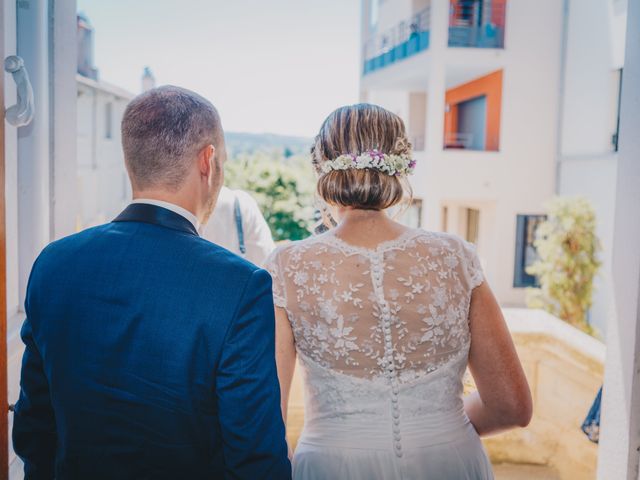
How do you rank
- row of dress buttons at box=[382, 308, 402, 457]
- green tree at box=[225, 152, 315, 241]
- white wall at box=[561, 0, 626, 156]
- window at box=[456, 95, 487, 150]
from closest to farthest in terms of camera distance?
1. row of dress buttons at box=[382, 308, 402, 457]
2. white wall at box=[561, 0, 626, 156]
3. window at box=[456, 95, 487, 150]
4. green tree at box=[225, 152, 315, 241]

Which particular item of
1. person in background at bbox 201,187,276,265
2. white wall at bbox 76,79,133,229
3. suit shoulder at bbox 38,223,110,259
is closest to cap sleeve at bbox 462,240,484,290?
suit shoulder at bbox 38,223,110,259

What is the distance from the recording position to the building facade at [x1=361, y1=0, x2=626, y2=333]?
11.1 m

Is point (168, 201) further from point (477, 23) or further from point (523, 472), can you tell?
point (477, 23)

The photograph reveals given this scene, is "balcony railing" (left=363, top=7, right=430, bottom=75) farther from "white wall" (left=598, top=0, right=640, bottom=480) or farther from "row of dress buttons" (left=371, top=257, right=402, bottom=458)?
"row of dress buttons" (left=371, top=257, right=402, bottom=458)

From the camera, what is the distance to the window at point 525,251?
489 inches

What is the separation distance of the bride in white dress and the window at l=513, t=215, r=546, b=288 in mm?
11194

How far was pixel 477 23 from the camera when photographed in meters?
12.2

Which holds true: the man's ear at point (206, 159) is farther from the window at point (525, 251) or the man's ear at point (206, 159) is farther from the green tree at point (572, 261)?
the window at point (525, 251)

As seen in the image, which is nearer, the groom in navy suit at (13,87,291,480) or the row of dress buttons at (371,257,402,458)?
the groom in navy suit at (13,87,291,480)

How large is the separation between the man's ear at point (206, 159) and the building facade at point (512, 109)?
1030 cm

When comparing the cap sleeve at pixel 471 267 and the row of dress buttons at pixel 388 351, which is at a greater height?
the cap sleeve at pixel 471 267

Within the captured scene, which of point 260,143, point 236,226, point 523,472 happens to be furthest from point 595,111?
point 260,143

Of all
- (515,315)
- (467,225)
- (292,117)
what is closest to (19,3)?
(515,315)

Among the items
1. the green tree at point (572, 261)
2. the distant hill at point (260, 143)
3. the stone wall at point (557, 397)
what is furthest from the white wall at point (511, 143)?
the distant hill at point (260, 143)
